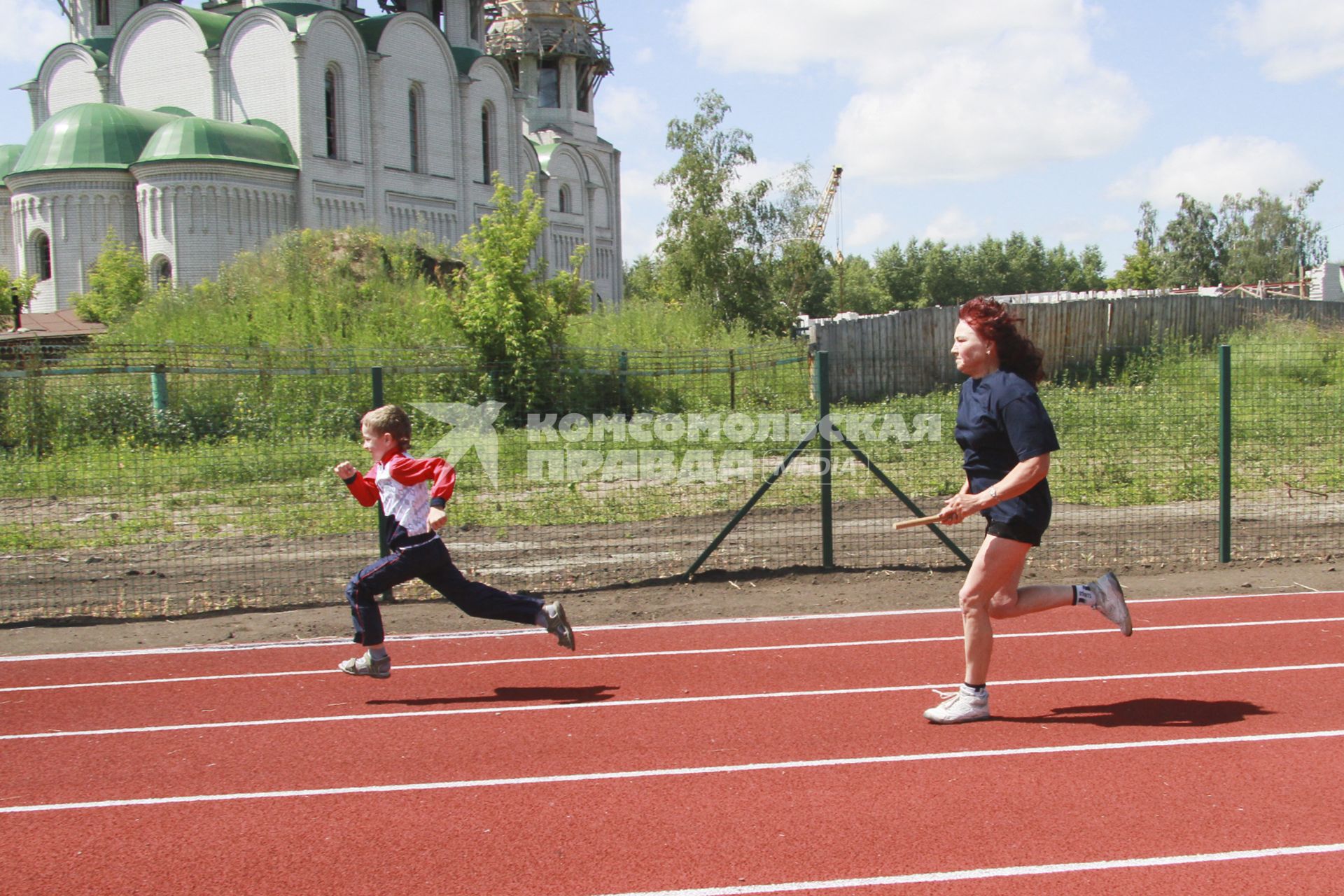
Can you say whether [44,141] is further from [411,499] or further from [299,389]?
[411,499]

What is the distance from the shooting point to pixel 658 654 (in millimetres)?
7949

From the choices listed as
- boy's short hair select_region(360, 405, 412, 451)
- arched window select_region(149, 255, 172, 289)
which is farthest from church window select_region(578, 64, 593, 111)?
boy's short hair select_region(360, 405, 412, 451)

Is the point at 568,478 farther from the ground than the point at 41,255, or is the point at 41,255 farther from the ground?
the point at 41,255

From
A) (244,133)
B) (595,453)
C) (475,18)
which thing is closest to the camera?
(595,453)

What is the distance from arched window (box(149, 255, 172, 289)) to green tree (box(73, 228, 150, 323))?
58.5 inches

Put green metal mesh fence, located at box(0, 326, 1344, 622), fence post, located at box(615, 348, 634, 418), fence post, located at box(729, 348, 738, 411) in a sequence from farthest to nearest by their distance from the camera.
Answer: fence post, located at box(729, 348, 738, 411)
fence post, located at box(615, 348, 634, 418)
green metal mesh fence, located at box(0, 326, 1344, 622)

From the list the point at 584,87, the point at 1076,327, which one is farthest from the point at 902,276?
the point at 1076,327

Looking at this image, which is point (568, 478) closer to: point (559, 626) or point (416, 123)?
point (559, 626)

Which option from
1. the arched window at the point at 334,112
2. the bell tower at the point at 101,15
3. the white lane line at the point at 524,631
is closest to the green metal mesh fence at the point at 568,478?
the white lane line at the point at 524,631

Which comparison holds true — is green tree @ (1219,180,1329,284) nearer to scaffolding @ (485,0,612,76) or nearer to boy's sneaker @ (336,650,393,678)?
scaffolding @ (485,0,612,76)

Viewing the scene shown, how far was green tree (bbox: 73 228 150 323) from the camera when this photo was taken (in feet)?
118

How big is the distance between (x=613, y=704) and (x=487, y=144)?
52929mm

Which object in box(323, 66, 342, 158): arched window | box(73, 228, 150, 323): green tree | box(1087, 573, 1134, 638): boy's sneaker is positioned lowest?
box(1087, 573, 1134, 638): boy's sneaker

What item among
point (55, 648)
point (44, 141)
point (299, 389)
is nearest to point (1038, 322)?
point (299, 389)
